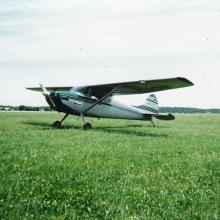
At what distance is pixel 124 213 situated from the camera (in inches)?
185

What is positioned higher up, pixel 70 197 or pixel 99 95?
pixel 99 95

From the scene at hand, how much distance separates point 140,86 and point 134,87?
65 centimetres

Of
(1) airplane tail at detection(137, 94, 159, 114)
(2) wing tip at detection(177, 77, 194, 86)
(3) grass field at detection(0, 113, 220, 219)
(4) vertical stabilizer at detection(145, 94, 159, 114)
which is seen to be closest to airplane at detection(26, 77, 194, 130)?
(2) wing tip at detection(177, 77, 194, 86)

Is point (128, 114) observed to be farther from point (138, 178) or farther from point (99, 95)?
point (138, 178)

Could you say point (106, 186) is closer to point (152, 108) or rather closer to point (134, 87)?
point (134, 87)

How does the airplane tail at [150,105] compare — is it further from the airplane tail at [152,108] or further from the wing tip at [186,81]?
the wing tip at [186,81]

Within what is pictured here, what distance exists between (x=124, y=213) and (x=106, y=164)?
389 centimetres

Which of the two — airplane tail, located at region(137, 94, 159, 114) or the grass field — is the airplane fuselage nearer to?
airplane tail, located at region(137, 94, 159, 114)

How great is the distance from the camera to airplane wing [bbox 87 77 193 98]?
779 inches

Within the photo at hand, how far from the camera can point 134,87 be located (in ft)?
76.6

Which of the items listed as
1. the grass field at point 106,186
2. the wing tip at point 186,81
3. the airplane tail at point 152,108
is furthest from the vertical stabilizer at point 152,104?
the grass field at point 106,186

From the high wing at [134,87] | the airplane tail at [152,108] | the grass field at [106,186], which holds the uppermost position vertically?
the high wing at [134,87]

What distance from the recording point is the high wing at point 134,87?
19.9 metres

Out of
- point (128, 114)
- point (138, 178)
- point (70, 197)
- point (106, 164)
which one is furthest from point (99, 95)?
point (70, 197)
